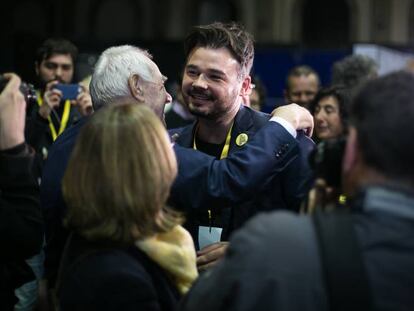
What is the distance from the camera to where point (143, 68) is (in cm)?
A: 255

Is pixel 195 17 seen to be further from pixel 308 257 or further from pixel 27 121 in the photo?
pixel 308 257

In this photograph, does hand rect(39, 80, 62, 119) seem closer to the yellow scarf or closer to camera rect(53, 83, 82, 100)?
camera rect(53, 83, 82, 100)

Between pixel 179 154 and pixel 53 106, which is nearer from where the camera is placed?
pixel 179 154

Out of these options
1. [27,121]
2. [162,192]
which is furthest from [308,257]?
[27,121]

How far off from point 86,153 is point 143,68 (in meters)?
0.76

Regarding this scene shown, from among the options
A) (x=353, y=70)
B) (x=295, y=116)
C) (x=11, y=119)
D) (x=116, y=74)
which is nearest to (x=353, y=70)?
(x=353, y=70)

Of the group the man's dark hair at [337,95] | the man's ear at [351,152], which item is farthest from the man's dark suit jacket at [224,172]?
the man's dark hair at [337,95]

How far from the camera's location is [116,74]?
8.32 ft

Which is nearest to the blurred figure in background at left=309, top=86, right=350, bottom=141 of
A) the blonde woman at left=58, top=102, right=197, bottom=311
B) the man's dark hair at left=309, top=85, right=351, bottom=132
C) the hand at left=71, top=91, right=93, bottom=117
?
the man's dark hair at left=309, top=85, right=351, bottom=132

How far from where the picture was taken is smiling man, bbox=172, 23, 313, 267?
2.57 meters

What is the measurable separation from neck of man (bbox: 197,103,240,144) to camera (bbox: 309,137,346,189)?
971 millimetres

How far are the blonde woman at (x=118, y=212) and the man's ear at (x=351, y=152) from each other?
46 centimetres

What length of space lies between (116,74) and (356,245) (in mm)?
1292

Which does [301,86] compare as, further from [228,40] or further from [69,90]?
[228,40]
